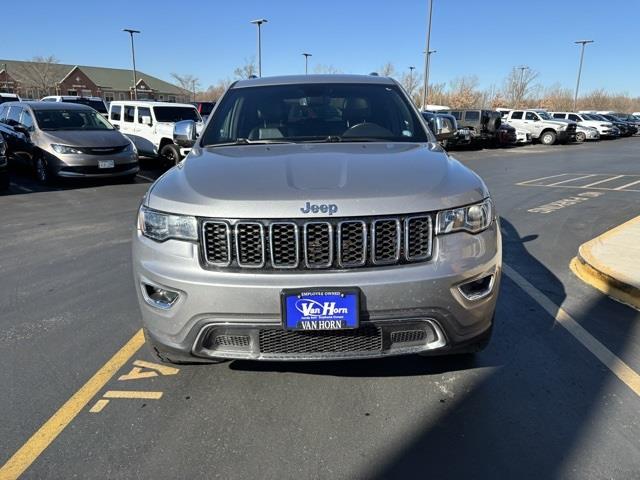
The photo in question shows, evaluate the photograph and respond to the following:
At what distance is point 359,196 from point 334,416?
1201 millimetres

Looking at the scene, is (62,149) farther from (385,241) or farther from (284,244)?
(385,241)

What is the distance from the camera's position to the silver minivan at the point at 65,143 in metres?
10.8

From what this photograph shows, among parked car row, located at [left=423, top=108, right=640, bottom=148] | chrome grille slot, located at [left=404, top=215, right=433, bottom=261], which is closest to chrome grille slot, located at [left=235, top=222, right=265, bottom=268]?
chrome grille slot, located at [left=404, top=215, right=433, bottom=261]

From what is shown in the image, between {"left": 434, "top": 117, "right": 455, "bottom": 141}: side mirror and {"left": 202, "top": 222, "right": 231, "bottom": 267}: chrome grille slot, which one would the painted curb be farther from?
{"left": 202, "top": 222, "right": 231, "bottom": 267}: chrome grille slot

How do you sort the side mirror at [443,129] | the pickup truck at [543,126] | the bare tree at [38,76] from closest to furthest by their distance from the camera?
the side mirror at [443,129] < the pickup truck at [543,126] < the bare tree at [38,76]

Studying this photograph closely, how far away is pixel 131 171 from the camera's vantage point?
11.6 m

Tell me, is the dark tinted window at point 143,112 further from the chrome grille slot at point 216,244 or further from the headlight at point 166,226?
the chrome grille slot at point 216,244

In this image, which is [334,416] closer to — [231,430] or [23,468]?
[231,430]

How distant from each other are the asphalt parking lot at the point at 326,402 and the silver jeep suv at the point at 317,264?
15.6 inches

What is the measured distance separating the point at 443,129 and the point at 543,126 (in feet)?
95.7

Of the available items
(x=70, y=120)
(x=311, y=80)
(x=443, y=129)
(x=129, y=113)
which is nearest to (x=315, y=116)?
(x=311, y=80)

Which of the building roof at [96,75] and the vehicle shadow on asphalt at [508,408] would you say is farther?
the building roof at [96,75]

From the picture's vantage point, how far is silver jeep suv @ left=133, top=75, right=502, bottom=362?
2.44m

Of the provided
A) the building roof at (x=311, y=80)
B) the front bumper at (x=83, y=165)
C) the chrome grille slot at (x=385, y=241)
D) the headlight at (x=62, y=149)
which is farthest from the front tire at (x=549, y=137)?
the chrome grille slot at (x=385, y=241)
